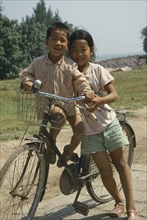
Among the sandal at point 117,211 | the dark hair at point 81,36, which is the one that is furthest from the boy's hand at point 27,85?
the sandal at point 117,211

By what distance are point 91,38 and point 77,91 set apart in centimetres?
48

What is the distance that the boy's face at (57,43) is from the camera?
10.5 feet

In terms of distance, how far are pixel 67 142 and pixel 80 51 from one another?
431 centimetres

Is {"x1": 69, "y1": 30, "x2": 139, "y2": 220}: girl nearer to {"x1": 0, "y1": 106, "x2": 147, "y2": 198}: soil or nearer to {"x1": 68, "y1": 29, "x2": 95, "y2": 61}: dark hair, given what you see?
{"x1": 68, "y1": 29, "x2": 95, "y2": 61}: dark hair

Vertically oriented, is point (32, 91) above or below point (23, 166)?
above

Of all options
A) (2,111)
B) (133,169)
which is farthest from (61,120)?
(2,111)

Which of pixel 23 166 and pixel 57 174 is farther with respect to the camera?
pixel 57 174

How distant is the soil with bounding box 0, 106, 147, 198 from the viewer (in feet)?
17.8

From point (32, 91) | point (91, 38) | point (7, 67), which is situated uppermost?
point (91, 38)

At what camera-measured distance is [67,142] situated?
24.7 feet

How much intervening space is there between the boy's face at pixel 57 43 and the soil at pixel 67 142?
2108 mm

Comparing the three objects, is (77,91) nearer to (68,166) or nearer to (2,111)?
(68,166)

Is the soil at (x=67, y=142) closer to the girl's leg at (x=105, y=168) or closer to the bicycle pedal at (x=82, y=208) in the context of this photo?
the bicycle pedal at (x=82, y=208)

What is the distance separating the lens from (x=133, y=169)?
17.4ft
